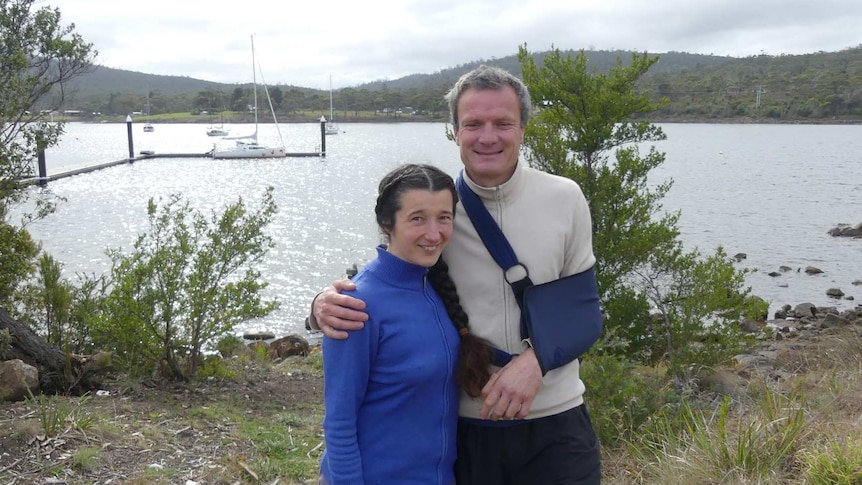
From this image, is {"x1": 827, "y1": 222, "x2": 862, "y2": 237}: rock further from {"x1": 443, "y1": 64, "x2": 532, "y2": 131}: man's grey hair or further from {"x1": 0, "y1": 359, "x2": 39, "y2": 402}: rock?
{"x1": 443, "y1": 64, "x2": 532, "y2": 131}: man's grey hair

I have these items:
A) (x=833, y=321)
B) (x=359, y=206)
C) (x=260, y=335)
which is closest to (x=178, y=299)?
(x=260, y=335)

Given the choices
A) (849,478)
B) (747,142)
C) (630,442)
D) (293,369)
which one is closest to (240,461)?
(630,442)

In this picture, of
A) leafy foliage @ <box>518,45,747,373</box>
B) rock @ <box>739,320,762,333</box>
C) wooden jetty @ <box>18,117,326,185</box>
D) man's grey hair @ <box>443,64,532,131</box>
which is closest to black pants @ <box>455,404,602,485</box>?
man's grey hair @ <box>443,64,532,131</box>

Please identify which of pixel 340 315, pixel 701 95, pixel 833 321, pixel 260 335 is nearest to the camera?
pixel 340 315


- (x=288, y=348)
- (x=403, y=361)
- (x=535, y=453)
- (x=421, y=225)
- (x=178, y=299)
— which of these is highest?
(x=421, y=225)

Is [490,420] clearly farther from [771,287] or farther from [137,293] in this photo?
[771,287]

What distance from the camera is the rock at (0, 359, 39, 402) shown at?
6.17 m

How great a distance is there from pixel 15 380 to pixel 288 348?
748 cm

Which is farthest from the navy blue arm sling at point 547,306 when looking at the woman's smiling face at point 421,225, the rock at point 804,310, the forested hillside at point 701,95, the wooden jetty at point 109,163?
the forested hillside at point 701,95

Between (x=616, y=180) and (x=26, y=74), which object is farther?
(x=616, y=180)

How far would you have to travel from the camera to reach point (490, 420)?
2463mm

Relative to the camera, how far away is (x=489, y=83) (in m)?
2.45

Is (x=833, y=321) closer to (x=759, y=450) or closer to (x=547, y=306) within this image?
(x=759, y=450)

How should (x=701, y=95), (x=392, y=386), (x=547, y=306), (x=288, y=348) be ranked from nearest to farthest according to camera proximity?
(x=392, y=386) → (x=547, y=306) → (x=288, y=348) → (x=701, y=95)
